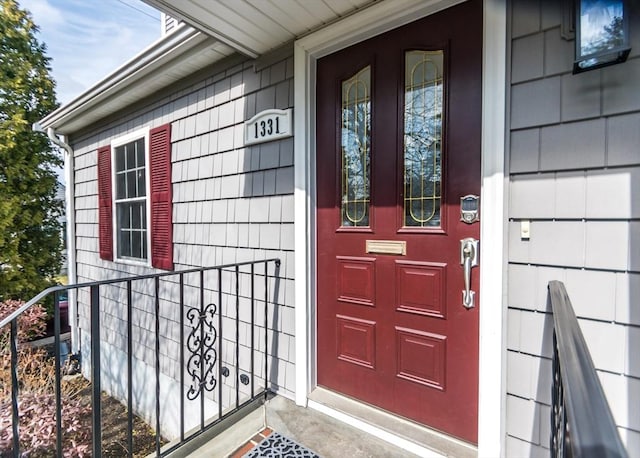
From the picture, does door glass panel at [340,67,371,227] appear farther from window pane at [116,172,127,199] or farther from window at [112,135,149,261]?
window pane at [116,172,127,199]

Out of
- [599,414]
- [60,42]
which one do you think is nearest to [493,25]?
[599,414]

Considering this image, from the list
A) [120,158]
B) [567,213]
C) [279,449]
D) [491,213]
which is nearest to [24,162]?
[120,158]

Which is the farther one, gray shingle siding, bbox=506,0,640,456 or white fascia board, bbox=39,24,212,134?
white fascia board, bbox=39,24,212,134

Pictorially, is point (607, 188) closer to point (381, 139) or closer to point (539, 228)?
point (539, 228)

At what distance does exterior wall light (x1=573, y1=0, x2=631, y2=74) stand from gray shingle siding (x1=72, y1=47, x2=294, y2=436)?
153 cm

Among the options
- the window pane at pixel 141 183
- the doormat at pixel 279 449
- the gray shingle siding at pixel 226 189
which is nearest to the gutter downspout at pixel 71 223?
the gray shingle siding at pixel 226 189

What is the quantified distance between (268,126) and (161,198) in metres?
1.76

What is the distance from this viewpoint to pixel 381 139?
5.92ft

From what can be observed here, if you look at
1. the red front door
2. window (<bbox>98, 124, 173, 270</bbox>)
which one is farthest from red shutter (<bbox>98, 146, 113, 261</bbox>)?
the red front door

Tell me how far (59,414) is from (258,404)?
1.14 m

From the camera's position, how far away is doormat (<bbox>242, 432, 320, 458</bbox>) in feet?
5.24

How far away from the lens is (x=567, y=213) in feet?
4.19

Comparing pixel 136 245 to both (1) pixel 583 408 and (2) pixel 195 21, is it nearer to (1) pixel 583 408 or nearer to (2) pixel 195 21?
(2) pixel 195 21

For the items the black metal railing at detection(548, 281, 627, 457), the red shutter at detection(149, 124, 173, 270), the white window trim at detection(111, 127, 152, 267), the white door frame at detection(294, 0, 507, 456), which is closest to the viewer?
the black metal railing at detection(548, 281, 627, 457)
